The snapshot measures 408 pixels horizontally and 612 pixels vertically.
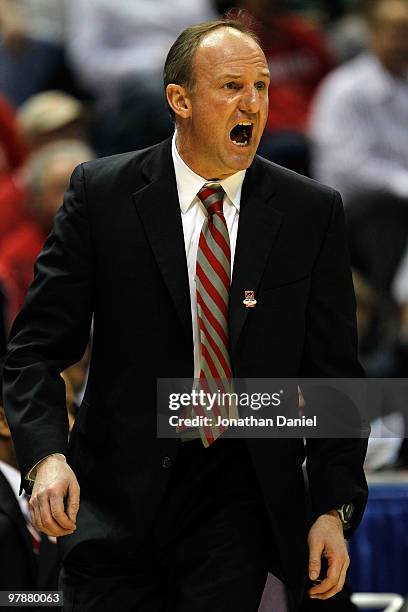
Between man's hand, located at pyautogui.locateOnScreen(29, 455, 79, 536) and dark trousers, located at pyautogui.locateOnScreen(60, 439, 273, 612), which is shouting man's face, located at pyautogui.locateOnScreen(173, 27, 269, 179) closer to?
dark trousers, located at pyautogui.locateOnScreen(60, 439, 273, 612)

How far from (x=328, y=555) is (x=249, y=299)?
591mm

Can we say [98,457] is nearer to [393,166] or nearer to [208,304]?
[208,304]

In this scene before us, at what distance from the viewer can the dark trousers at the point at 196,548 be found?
9.01 feet

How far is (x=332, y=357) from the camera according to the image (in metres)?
2.84

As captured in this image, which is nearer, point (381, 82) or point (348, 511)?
point (348, 511)

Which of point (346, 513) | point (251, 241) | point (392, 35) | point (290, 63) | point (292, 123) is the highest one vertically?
point (290, 63)

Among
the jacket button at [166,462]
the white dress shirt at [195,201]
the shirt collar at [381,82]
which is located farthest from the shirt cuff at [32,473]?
the shirt collar at [381,82]

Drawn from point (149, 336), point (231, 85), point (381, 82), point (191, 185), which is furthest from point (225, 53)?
point (381, 82)

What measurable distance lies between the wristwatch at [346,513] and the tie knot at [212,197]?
2.38 ft

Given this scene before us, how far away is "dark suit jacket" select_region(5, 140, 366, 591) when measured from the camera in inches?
109

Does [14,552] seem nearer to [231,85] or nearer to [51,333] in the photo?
[51,333]

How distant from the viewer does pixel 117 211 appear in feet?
9.32

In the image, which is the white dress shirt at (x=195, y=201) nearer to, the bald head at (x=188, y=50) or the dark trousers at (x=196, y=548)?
the bald head at (x=188, y=50)

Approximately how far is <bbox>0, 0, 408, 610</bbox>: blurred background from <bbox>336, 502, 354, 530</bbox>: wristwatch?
4.59 ft
